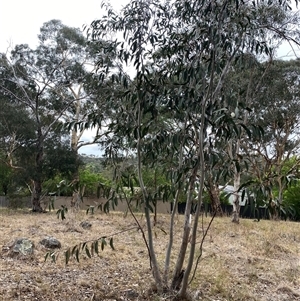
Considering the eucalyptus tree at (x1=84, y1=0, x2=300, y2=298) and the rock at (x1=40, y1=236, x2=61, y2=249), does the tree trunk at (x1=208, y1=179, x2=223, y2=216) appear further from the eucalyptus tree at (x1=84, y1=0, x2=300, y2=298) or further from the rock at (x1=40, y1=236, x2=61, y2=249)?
the rock at (x1=40, y1=236, x2=61, y2=249)

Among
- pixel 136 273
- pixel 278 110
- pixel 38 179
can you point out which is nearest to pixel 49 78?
pixel 38 179

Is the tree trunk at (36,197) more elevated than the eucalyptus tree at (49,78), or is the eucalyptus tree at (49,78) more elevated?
the eucalyptus tree at (49,78)

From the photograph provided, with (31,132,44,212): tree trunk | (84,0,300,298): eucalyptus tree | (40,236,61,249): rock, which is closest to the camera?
(84,0,300,298): eucalyptus tree

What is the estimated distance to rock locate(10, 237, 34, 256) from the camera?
4520 mm

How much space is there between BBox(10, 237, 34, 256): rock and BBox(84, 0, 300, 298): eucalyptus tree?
2024 mm

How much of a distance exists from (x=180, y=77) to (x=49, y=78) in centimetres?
1214

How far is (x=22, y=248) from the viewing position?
4.60 metres

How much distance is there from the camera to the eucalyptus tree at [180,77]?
2.72 m

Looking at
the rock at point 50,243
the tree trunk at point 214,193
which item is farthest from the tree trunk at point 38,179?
the tree trunk at point 214,193

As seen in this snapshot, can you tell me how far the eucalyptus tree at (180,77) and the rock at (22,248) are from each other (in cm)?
202

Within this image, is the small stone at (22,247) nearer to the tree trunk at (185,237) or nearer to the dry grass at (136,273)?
the dry grass at (136,273)

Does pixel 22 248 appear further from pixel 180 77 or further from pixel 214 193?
pixel 180 77

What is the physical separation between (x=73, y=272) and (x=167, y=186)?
1618 millimetres

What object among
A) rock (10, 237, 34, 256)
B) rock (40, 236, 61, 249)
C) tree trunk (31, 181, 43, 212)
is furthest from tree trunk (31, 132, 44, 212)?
rock (10, 237, 34, 256)
